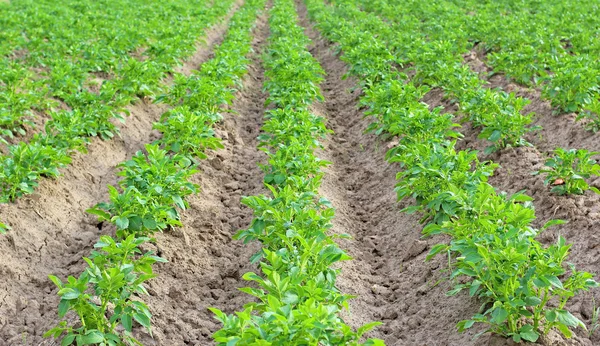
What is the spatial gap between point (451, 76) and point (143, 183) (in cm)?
511

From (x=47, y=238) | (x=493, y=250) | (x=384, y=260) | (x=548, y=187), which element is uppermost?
(x=47, y=238)

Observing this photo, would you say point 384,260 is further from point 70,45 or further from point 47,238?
point 70,45

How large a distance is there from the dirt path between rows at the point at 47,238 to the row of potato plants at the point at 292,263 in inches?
57.6

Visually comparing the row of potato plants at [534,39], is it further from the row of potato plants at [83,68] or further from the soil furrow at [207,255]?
the row of potato plants at [83,68]

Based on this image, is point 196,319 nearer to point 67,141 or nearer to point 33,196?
point 33,196

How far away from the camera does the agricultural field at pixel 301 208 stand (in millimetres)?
4113

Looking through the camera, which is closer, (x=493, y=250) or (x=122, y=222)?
(x=493, y=250)

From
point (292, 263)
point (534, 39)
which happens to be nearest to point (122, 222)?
point (292, 263)

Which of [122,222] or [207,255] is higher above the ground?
[122,222]

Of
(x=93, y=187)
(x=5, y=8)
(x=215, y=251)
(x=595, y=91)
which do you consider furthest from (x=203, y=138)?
(x=5, y=8)

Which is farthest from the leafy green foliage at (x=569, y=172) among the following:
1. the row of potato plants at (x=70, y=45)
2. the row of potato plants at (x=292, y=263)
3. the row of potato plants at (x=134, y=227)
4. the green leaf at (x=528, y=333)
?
the row of potato plants at (x=70, y=45)

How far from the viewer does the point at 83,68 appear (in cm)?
1038

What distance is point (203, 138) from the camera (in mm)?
7676

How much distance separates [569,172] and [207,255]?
336cm
